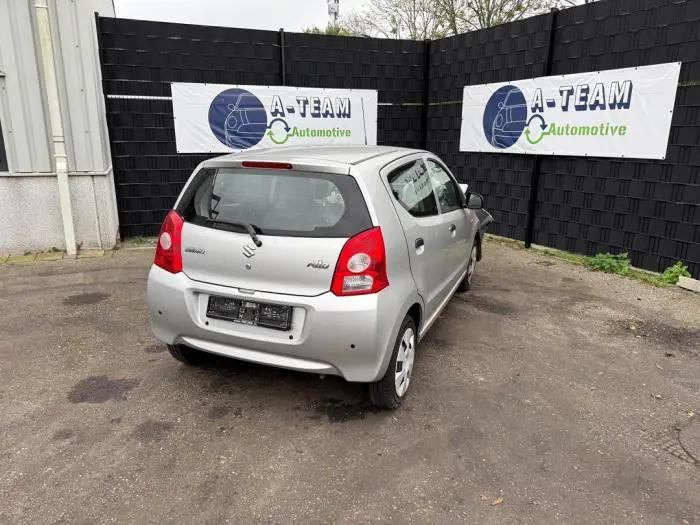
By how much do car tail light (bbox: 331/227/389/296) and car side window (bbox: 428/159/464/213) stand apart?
4.65 feet

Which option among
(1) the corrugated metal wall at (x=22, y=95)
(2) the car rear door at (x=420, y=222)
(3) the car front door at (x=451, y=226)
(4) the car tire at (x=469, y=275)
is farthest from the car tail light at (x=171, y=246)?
(1) the corrugated metal wall at (x=22, y=95)

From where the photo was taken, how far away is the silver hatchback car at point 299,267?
2814 millimetres

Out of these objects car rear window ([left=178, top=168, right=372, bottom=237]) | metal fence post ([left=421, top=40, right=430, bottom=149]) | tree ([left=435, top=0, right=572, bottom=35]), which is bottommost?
car rear window ([left=178, top=168, right=372, bottom=237])

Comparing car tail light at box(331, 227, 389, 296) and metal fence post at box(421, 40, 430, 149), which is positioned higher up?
metal fence post at box(421, 40, 430, 149)

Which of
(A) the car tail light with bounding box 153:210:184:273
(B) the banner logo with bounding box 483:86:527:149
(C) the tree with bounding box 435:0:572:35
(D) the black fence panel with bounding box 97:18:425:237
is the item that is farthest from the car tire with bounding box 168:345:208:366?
(C) the tree with bounding box 435:0:572:35

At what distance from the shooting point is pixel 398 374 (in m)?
3.26

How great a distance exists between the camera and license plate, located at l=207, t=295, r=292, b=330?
2883 millimetres

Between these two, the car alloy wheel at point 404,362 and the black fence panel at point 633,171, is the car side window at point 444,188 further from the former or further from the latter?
the black fence panel at point 633,171

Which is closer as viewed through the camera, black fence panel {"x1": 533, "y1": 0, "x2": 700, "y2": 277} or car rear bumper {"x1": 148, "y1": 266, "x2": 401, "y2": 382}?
car rear bumper {"x1": 148, "y1": 266, "x2": 401, "y2": 382}

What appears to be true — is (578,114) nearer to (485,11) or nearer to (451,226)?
(451,226)

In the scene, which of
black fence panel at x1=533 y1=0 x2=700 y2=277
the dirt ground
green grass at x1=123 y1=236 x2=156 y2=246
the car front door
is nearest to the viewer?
the dirt ground

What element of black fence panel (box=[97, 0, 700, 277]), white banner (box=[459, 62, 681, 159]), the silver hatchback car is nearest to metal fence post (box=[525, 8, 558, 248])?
black fence panel (box=[97, 0, 700, 277])

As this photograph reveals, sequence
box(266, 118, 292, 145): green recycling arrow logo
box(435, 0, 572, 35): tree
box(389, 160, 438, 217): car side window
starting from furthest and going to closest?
Result: box(435, 0, 572, 35): tree, box(266, 118, 292, 145): green recycling arrow logo, box(389, 160, 438, 217): car side window

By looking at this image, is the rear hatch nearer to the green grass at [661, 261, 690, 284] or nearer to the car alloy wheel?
the car alloy wheel
